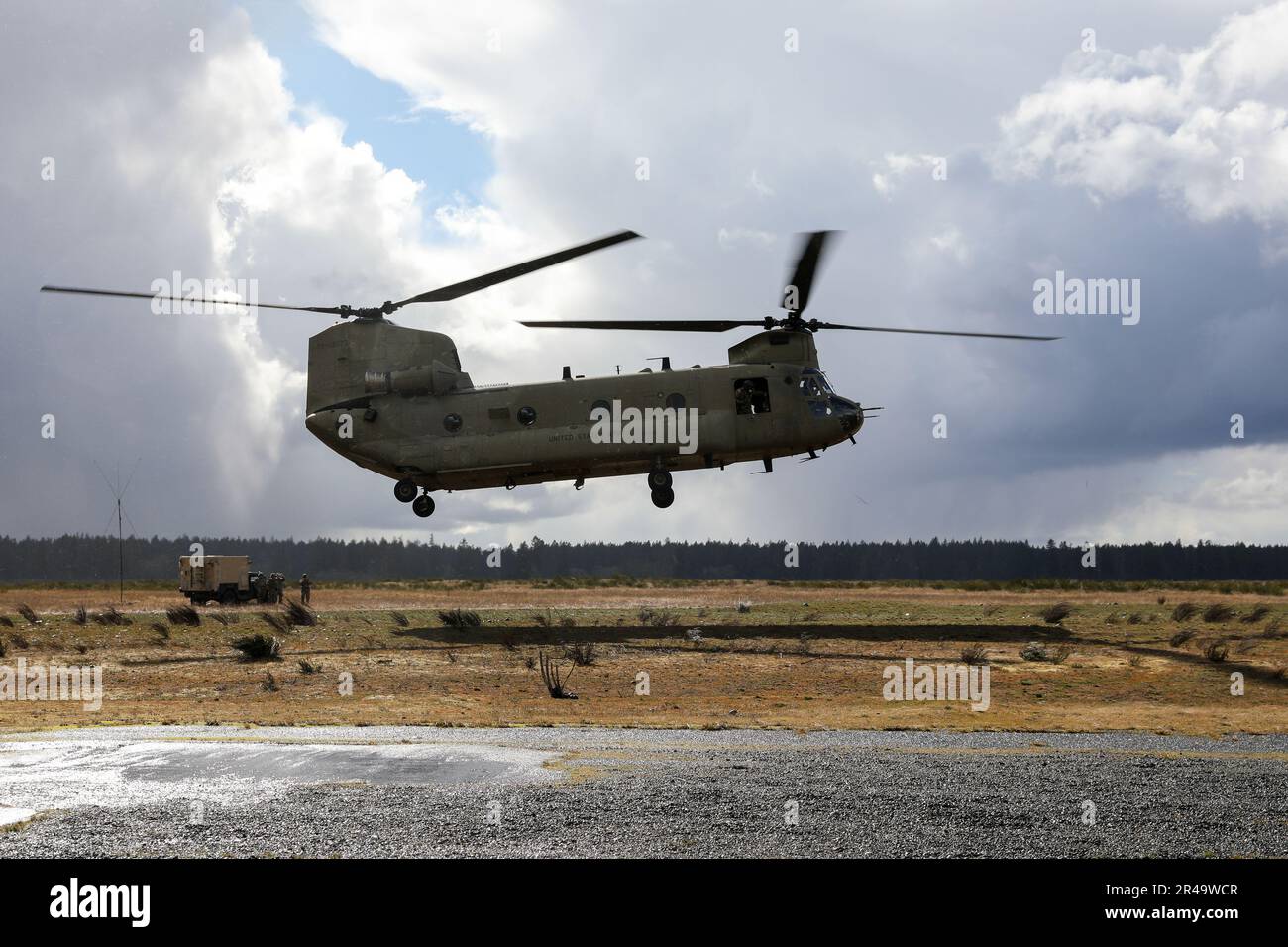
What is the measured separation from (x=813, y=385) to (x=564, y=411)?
6387 millimetres

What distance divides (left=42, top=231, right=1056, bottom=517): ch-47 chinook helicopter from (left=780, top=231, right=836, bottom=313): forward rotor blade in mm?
42

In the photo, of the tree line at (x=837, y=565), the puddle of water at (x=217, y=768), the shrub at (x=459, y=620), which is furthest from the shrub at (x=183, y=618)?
the tree line at (x=837, y=565)

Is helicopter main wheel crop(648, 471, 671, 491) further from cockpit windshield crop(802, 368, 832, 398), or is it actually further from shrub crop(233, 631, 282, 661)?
shrub crop(233, 631, 282, 661)

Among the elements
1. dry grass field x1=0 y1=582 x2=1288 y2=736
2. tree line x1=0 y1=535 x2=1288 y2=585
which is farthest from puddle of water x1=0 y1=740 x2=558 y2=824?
tree line x1=0 y1=535 x2=1288 y2=585

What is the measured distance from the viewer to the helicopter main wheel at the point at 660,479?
3158 cm

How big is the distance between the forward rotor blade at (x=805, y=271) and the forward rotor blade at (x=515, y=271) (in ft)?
19.4

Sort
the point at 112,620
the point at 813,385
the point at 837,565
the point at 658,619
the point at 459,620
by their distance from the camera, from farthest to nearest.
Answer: the point at 837,565 < the point at 112,620 < the point at 658,619 < the point at 459,620 < the point at 813,385

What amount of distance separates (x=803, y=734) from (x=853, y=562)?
168961mm

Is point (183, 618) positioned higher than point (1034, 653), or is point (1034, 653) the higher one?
point (183, 618)

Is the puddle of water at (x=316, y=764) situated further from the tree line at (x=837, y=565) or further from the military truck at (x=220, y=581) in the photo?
the tree line at (x=837, y=565)

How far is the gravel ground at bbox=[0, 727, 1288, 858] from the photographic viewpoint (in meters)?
9.17

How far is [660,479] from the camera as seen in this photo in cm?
3162

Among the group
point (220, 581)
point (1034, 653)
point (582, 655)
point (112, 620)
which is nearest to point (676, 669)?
point (582, 655)

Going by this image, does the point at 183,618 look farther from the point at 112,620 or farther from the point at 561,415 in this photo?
the point at 561,415
